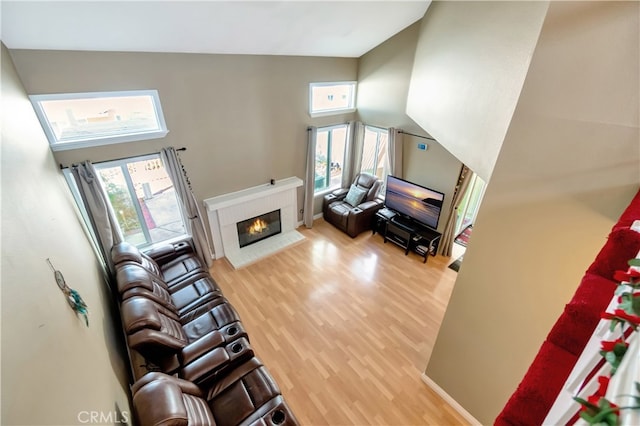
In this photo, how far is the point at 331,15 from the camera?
3393 millimetres

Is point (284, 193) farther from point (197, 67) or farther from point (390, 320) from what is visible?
point (390, 320)

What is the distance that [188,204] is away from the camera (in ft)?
13.9

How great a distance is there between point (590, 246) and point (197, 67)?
4.51 meters

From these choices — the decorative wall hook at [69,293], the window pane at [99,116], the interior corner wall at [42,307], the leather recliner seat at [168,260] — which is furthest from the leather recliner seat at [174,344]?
the window pane at [99,116]

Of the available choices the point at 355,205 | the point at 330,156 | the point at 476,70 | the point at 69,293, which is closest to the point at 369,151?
the point at 330,156

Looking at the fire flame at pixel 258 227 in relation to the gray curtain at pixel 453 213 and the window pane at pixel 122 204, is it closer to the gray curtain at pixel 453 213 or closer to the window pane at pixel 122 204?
the window pane at pixel 122 204

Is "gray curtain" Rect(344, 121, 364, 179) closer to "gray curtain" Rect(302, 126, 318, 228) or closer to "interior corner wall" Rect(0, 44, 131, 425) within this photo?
"gray curtain" Rect(302, 126, 318, 228)

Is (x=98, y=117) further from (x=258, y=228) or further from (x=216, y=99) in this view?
(x=258, y=228)

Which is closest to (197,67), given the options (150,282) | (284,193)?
(284,193)

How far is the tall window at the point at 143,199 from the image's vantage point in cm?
376

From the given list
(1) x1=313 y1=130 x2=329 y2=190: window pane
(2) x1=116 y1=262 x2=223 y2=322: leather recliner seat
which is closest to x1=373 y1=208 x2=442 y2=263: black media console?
(1) x1=313 y1=130 x2=329 y2=190: window pane

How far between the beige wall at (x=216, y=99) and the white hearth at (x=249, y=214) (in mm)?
197

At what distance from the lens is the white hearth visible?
4703 mm

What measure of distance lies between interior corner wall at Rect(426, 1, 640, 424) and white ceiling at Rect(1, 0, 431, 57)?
2580mm
